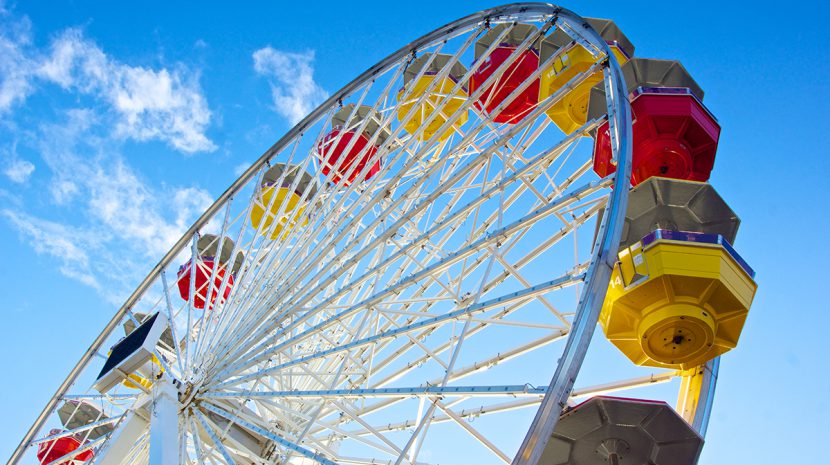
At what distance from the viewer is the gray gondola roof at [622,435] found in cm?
643

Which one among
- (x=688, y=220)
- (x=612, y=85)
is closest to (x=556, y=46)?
(x=612, y=85)

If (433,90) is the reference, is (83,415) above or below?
below

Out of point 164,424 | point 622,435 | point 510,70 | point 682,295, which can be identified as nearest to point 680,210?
point 682,295

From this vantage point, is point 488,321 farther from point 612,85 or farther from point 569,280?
point 612,85

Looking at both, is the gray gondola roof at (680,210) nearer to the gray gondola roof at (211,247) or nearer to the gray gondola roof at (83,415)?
the gray gondola roof at (211,247)

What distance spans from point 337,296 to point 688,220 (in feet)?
13.4

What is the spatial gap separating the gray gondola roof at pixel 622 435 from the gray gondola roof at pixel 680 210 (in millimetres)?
1580

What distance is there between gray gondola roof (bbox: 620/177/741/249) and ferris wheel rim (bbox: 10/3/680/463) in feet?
2.73

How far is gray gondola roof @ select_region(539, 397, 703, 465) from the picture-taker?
21.1ft

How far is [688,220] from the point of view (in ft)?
23.2

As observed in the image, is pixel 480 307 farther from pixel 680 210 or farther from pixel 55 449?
pixel 55 449

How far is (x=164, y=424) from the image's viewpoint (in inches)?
326

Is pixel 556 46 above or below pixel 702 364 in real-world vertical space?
above

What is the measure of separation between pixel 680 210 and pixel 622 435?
2234 mm
